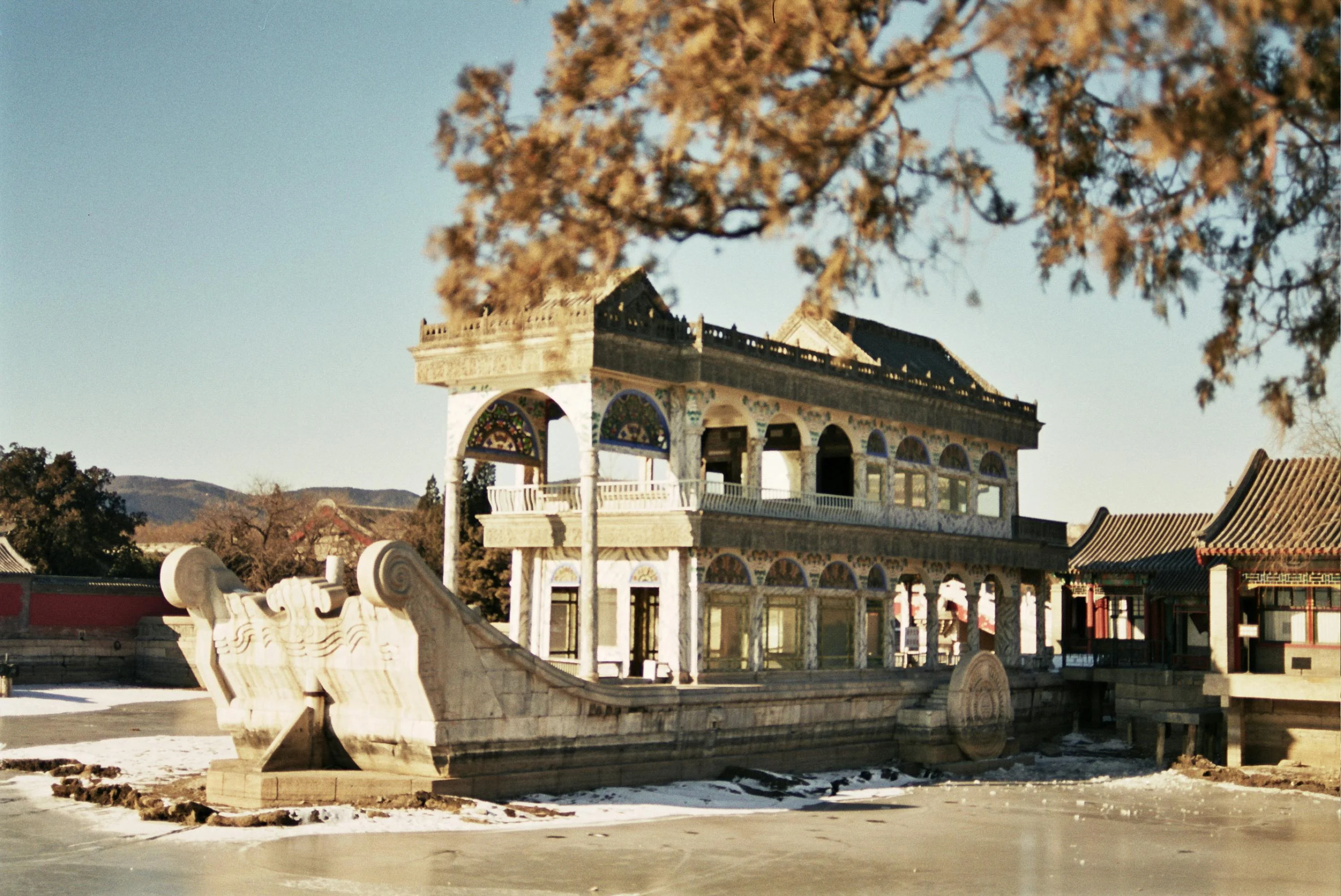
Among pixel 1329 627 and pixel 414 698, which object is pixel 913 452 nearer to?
pixel 1329 627

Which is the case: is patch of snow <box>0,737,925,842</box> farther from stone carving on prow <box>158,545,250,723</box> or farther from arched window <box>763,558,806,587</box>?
arched window <box>763,558,806,587</box>

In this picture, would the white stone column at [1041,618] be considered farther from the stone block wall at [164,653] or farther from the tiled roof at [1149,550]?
the stone block wall at [164,653]

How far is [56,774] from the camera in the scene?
2141cm

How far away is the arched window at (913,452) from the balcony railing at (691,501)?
1.51 m

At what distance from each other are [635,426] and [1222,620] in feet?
40.5

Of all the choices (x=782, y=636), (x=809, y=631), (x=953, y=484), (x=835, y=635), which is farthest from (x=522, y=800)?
(x=953, y=484)

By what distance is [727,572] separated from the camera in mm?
25438

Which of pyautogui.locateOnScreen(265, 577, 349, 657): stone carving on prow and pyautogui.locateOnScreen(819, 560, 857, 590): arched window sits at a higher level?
pyautogui.locateOnScreen(819, 560, 857, 590): arched window

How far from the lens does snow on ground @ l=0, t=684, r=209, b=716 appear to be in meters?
32.6

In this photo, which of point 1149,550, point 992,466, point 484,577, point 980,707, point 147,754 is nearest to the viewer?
point 147,754

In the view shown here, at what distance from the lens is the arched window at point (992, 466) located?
3247 cm

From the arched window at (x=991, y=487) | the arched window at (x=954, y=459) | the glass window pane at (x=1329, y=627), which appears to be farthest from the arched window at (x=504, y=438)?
the glass window pane at (x=1329, y=627)

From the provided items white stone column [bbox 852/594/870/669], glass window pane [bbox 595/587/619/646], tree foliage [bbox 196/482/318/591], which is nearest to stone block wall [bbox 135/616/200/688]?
tree foliage [bbox 196/482/318/591]

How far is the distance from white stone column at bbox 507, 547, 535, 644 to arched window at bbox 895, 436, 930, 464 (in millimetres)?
7512
